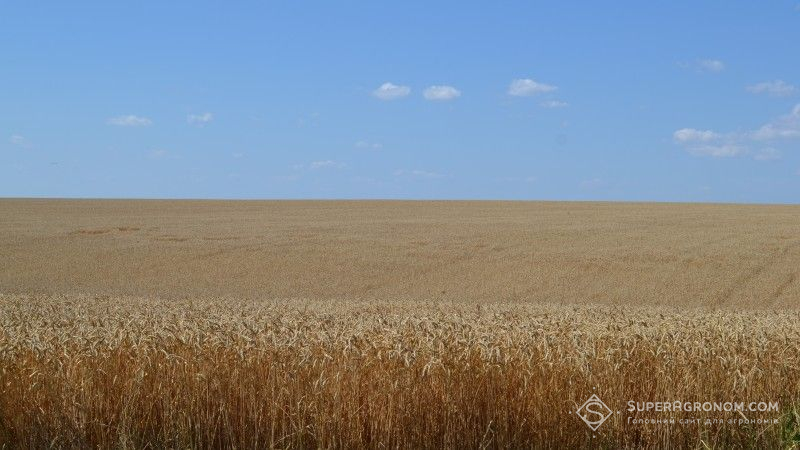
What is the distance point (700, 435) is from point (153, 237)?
3031 centimetres

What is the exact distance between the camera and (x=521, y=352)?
5.84 metres

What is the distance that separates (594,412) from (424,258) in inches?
904

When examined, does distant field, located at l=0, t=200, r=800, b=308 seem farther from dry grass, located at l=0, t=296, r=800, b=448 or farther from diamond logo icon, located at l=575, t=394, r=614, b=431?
diamond logo icon, located at l=575, t=394, r=614, b=431

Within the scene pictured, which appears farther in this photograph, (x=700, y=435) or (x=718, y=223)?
(x=718, y=223)

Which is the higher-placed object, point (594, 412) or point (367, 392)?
point (367, 392)

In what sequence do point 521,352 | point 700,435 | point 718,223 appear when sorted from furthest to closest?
point 718,223 < point 521,352 < point 700,435

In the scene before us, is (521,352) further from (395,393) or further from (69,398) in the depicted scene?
(69,398)

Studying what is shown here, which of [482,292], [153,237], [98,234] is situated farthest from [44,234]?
[482,292]

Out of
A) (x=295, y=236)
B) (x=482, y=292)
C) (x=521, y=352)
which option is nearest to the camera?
(x=521, y=352)

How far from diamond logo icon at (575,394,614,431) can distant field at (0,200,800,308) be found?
52.3ft

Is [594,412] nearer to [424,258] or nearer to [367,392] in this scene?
[367,392]

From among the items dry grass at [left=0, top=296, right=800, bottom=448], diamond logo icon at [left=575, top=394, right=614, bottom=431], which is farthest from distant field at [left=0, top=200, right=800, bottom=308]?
diamond logo icon at [left=575, top=394, right=614, bottom=431]

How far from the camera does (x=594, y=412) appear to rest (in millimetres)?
5316

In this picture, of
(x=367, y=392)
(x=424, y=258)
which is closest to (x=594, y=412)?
(x=367, y=392)
